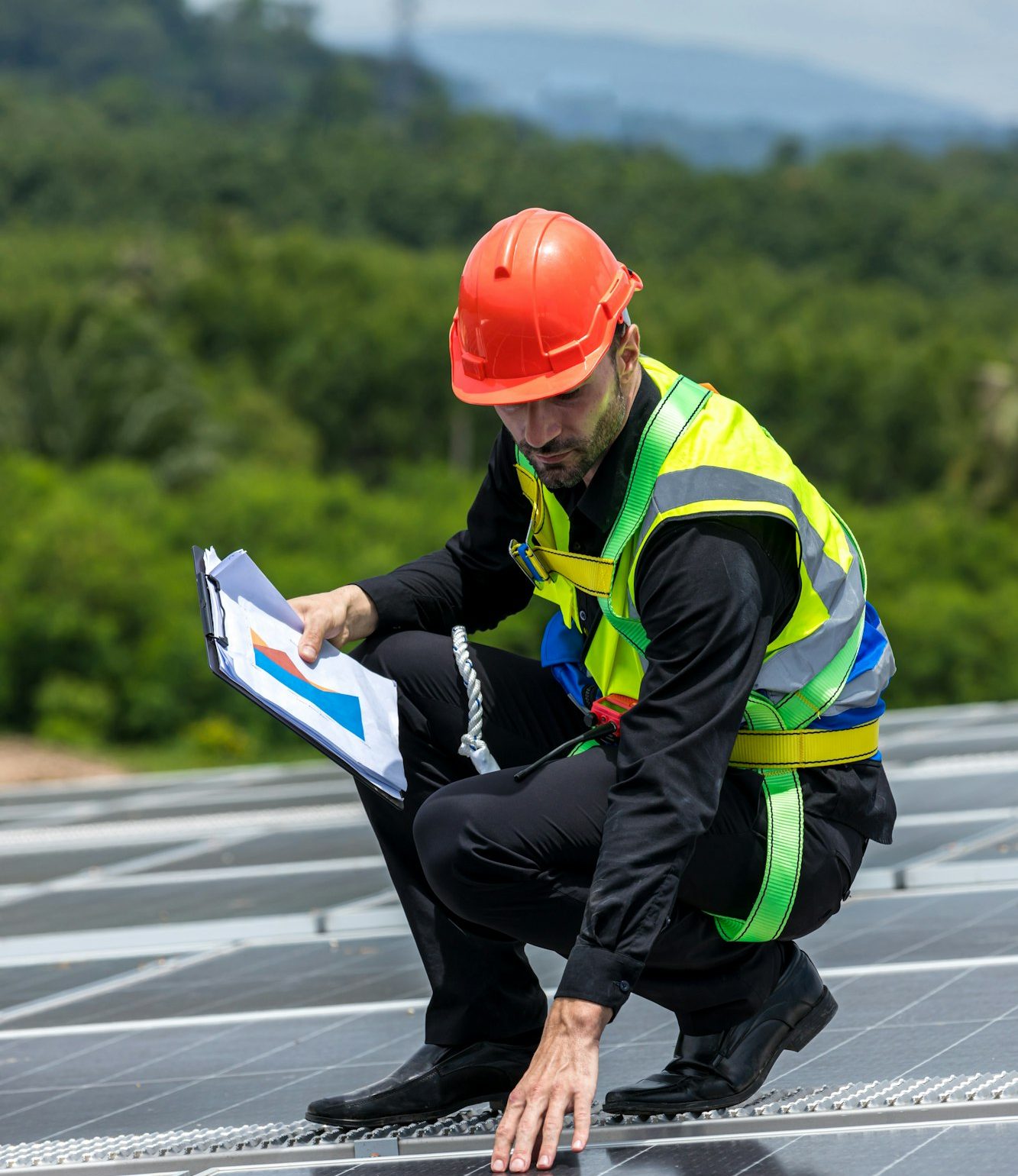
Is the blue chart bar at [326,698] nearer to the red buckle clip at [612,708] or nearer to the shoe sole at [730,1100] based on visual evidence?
the red buckle clip at [612,708]

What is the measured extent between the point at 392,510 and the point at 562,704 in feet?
132

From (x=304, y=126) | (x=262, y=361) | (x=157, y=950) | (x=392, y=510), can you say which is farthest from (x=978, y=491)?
(x=304, y=126)

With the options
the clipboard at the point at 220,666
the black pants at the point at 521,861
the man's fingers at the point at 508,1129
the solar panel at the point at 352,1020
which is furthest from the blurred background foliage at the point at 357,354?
the man's fingers at the point at 508,1129

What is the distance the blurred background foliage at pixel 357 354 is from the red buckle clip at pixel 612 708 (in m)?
20.2

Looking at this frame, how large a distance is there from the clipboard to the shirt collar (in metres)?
0.57

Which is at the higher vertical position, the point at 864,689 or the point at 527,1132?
the point at 864,689

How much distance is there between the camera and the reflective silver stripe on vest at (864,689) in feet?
9.19

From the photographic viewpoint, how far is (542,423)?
273 centimetres

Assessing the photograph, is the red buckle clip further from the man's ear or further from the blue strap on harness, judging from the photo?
the man's ear

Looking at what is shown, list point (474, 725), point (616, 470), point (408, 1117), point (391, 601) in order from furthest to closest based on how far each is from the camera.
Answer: point (391, 601) → point (474, 725) → point (408, 1117) → point (616, 470)

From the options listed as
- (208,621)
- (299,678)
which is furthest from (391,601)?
(208,621)

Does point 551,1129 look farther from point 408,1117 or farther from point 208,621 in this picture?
point 208,621

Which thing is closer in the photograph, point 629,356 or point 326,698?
point 629,356

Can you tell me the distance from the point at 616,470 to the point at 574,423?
0.35 feet
